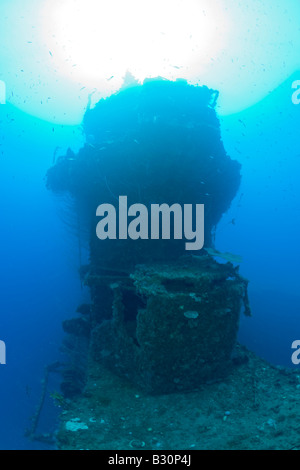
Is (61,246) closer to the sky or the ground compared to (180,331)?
closer to the sky

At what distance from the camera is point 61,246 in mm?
51094

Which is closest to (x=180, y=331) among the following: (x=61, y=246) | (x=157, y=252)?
(x=157, y=252)


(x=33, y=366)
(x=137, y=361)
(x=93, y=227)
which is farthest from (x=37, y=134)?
(x=137, y=361)

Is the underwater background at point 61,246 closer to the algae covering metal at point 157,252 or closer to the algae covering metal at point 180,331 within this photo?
the algae covering metal at point 157,252

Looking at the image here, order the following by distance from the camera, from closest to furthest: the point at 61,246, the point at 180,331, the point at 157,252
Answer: the point at 180,331 → the point at 157,252 → the point at 61,246

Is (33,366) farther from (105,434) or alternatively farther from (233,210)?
(233,210)

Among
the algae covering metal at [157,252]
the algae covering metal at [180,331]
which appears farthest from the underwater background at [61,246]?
the algae covering metal at [180,331]

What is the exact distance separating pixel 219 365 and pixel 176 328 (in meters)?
1.87

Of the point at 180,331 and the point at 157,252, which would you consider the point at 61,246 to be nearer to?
the point at 157,252

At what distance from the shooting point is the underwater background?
101 feet

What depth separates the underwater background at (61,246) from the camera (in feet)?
101

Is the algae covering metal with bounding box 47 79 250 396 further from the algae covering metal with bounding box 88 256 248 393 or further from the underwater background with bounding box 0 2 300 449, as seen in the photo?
the underwater background with bounding box 0 2 300 449

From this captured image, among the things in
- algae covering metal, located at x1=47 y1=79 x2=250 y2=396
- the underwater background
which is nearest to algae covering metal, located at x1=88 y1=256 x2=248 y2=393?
algae covering metal, located at x1=47 y1=79 x2=250 y2=396

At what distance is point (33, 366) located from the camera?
1302 inches
